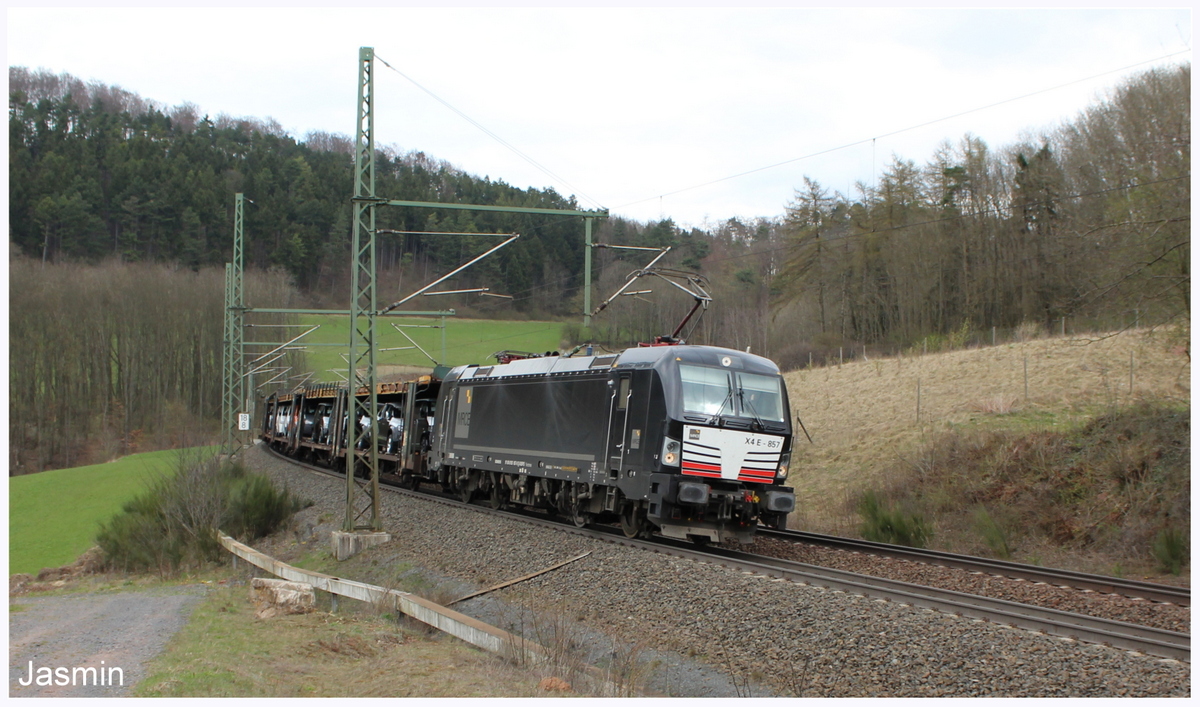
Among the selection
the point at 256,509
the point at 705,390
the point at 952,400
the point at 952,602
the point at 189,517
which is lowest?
the point at 256,509

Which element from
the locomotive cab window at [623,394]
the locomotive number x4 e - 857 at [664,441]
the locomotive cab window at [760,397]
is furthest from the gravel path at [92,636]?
the locomotive cab window at [760,397]

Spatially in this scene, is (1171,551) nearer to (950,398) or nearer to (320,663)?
(320,663)

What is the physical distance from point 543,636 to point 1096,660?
183 inches

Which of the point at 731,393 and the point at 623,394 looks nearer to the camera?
the point at 731,393

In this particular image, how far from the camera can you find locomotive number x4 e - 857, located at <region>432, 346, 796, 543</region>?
12.7 m

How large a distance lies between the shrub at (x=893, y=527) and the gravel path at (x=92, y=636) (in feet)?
37.4

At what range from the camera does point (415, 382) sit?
2283 cm

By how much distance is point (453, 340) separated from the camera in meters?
58.2

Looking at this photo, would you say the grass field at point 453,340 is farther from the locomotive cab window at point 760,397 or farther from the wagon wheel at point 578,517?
the locomotive cab window at point 760,397

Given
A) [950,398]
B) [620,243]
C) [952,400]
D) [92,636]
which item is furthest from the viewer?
[620,243]

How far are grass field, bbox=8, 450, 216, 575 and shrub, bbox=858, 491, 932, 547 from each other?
1616 cm

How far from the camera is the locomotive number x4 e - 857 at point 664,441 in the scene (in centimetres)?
1268

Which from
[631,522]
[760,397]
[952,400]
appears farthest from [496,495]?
[952,400]

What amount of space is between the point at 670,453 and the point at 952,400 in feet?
52.7
